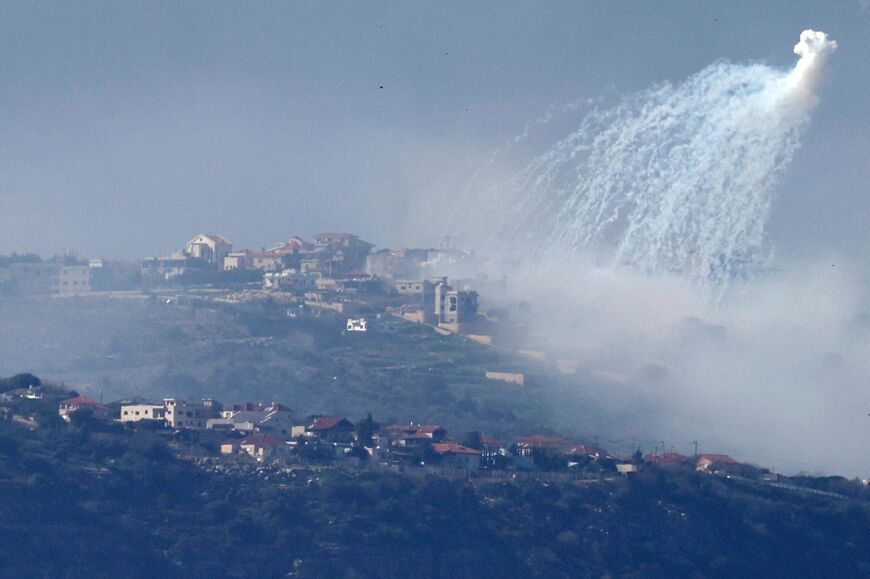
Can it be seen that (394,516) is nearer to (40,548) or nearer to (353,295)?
(40,548)

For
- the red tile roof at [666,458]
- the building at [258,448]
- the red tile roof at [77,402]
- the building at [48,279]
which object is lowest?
the building at [258,448]

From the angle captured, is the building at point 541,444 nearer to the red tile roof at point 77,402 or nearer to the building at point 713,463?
the building at point 713,463

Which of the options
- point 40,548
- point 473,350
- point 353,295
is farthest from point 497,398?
point 40,548

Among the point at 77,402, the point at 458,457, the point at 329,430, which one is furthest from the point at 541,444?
the point at 77,402

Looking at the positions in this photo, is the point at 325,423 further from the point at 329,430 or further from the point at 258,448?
the point at 258,448

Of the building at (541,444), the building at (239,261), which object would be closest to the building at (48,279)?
the building at (239,261)
